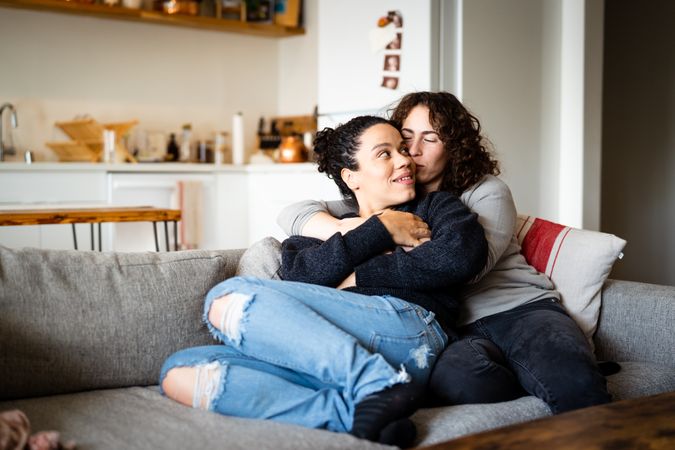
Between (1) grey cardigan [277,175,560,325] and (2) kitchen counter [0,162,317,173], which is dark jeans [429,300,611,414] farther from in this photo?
(2) kitchen counter [0,162,317,173]

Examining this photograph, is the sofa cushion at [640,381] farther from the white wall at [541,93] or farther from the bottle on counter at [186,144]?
the bottle on counter at [186,144]

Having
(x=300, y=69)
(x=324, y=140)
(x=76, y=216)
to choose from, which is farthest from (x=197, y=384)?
(x=300, y=69)

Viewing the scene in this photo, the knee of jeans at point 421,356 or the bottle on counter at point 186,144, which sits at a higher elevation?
the bottle on counter at point 186,144

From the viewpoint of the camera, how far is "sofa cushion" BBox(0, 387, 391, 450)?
1.54 m

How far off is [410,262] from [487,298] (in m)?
0.41

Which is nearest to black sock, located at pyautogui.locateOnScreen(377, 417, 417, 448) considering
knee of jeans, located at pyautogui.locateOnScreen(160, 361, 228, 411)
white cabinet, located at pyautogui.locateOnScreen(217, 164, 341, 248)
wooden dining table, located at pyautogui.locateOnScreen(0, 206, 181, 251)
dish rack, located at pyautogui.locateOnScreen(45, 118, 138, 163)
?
knee of jeans, located at pyautogui.locateOnScreen(160, 361, 228, 411)

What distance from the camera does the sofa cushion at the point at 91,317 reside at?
74.1 inches

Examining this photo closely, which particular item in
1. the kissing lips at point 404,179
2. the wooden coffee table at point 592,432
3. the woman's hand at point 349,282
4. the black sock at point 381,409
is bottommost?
the black sock at point 381,409

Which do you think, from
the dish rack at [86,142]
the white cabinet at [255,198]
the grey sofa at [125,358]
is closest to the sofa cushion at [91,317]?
the grey sofa at [125,358]

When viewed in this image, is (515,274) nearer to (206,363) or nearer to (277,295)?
(277,295)

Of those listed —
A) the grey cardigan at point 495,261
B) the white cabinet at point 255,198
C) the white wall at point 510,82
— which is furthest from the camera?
the white cabinet at point 255,198

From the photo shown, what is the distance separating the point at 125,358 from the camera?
1.99 meters

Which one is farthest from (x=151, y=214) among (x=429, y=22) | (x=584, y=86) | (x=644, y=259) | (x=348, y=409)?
(x=644, y=259)

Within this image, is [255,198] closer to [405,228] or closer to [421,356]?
[405,228]
